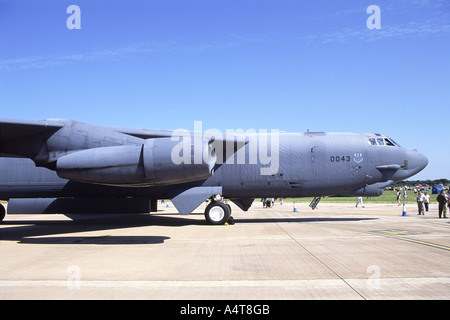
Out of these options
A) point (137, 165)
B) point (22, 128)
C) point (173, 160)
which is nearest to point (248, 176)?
point (173, 160)

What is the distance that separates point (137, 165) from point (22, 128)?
13.0ft

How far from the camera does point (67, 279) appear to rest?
6.05 metres

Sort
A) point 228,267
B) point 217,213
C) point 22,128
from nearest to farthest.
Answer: point 228,267
point 22,128
point 217,213

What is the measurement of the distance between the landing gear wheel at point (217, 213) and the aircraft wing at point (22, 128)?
6841mm

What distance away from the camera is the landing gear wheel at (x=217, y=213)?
1561cm

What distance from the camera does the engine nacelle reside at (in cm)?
1105

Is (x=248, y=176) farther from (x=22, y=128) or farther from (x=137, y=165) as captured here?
(x=22, y=128)

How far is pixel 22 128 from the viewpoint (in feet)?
38.1

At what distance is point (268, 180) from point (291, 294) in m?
10.8

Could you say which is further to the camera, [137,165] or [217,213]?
[217,213]

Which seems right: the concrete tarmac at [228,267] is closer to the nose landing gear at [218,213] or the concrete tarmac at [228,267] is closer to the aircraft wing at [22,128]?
the aircraft wing at [22,128]

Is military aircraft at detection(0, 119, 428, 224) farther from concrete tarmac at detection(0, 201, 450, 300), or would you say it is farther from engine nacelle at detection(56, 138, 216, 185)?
concrete tarmac at detection(0, 201, 450, 300)
